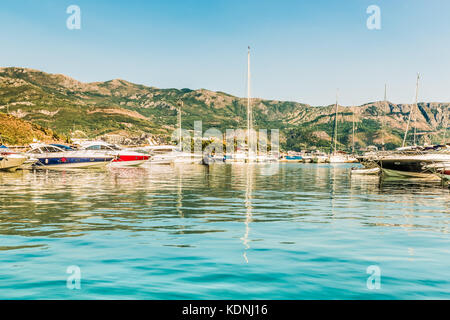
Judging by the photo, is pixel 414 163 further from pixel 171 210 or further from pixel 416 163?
pixel 171 210

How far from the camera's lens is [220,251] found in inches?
455

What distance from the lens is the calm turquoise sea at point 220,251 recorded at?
8125 mm

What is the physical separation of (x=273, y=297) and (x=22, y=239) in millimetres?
9133

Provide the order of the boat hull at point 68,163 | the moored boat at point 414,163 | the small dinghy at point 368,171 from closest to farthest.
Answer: the moored boat at point 414,163 → the boat hull at point 68,163 → the small dinghy at point 368,171

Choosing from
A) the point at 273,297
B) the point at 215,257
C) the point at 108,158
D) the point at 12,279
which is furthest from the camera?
the point at 108,158

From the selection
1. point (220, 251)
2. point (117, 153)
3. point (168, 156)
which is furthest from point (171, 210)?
point (168, 156)

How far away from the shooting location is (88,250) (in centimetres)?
1150

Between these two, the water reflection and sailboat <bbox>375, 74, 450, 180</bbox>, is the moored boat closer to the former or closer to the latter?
sailboat <bbox>375, 74, 450, 180</bbox>

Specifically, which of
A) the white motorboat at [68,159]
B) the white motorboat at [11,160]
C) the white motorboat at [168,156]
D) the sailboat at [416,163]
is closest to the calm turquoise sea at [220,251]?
the sailboat at [416,163]

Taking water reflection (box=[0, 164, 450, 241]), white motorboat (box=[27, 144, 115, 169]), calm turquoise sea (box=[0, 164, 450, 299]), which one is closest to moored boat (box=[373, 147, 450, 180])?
water reflection (box=[0, 164, 450, 241])

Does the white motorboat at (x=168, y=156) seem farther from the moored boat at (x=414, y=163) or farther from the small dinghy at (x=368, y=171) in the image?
the moored boat at (x=414, y=163)

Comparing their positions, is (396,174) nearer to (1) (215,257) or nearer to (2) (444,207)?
(2) (444,207)

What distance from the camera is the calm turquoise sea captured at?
8125 mm
